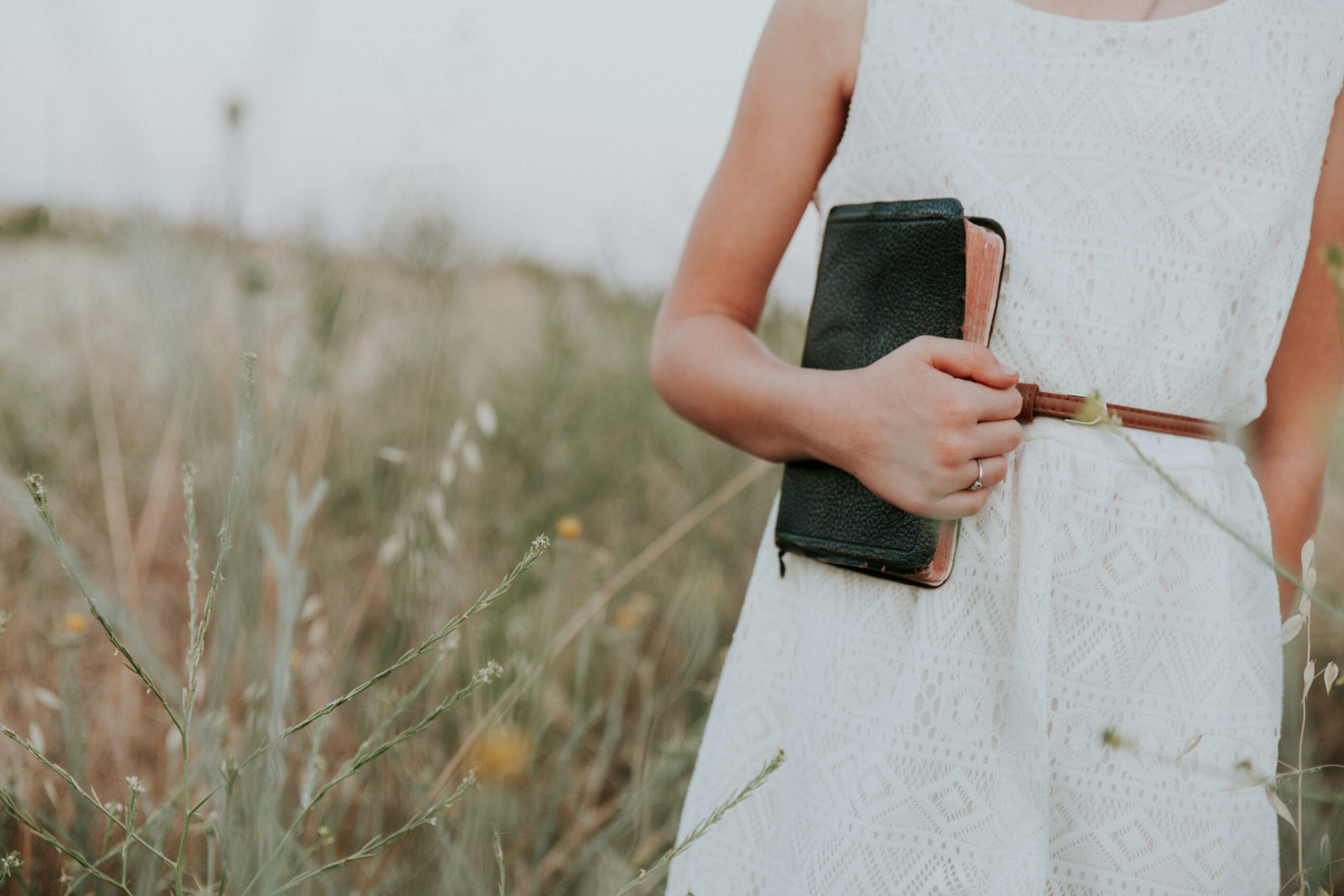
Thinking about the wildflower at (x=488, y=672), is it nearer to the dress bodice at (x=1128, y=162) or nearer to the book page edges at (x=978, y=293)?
the book page edges at (x=978, y=293)

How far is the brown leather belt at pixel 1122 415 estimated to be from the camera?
0.75 meters

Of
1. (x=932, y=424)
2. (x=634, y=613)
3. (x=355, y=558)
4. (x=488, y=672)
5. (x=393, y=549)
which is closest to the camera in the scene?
(x=488, y=672)

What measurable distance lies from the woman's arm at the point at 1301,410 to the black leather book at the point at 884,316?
40 centimetres

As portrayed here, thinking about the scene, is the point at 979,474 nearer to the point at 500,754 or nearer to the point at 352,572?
the point at 500,754

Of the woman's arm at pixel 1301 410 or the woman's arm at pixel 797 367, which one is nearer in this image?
the woman's arm at pixel 797 367

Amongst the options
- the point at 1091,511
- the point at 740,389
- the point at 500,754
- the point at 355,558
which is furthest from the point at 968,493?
the point at 355,558

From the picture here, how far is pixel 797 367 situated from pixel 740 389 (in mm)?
60

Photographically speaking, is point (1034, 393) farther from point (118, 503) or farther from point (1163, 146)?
point (118, 503)

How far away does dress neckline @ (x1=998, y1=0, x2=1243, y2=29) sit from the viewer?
0.76 metres

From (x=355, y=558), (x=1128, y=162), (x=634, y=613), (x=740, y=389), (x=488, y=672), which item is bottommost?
(x=355, y=558)

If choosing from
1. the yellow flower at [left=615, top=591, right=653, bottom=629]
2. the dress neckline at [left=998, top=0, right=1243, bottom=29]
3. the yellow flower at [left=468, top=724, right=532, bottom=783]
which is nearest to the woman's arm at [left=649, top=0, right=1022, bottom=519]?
the dress neckline at [left=998, top=0, right=1243, bottom=29]

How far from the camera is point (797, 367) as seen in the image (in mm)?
806

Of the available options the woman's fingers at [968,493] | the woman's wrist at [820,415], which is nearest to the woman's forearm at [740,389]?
the woman's wrist at [820,415]

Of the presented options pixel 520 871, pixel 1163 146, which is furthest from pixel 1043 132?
pixel 520 871
